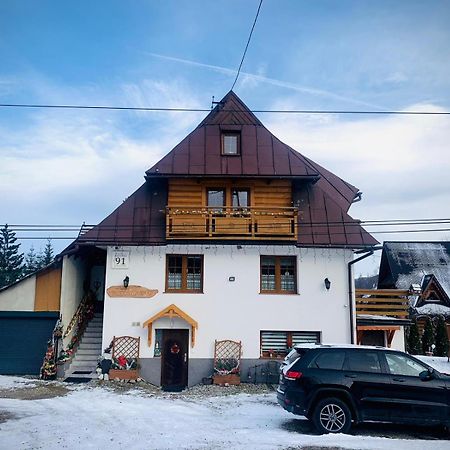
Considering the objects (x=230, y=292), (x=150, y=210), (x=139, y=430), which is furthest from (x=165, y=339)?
(x=139, y=430)

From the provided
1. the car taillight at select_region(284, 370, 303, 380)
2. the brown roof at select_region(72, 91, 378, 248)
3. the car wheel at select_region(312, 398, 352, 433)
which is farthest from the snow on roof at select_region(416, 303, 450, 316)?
the car taillight at select_region(284, 370, 303, 380)

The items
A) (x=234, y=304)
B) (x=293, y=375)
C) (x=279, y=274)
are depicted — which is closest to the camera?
(x=293, y=375)

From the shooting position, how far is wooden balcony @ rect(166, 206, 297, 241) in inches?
628

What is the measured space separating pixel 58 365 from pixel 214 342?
5281 millimetres

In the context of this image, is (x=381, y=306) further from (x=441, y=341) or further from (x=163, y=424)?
(x=163, y=424)

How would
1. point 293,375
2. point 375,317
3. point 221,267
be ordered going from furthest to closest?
point 375,317 → point 221,267 → point 293,375

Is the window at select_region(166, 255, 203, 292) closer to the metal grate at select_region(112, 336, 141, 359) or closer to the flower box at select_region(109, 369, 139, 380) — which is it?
the metal grate at select_region(112, 336, 141, 359)

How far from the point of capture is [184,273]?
1639 cm

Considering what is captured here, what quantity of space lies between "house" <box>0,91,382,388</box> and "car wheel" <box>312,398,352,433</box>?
703 cm

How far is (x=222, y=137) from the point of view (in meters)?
17.8

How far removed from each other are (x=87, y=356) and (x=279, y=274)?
7.53m

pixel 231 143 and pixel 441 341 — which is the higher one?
pixel 231 143

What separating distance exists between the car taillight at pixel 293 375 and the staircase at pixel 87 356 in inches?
344

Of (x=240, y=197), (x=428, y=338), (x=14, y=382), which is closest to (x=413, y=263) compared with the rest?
(x=428, y=338)
